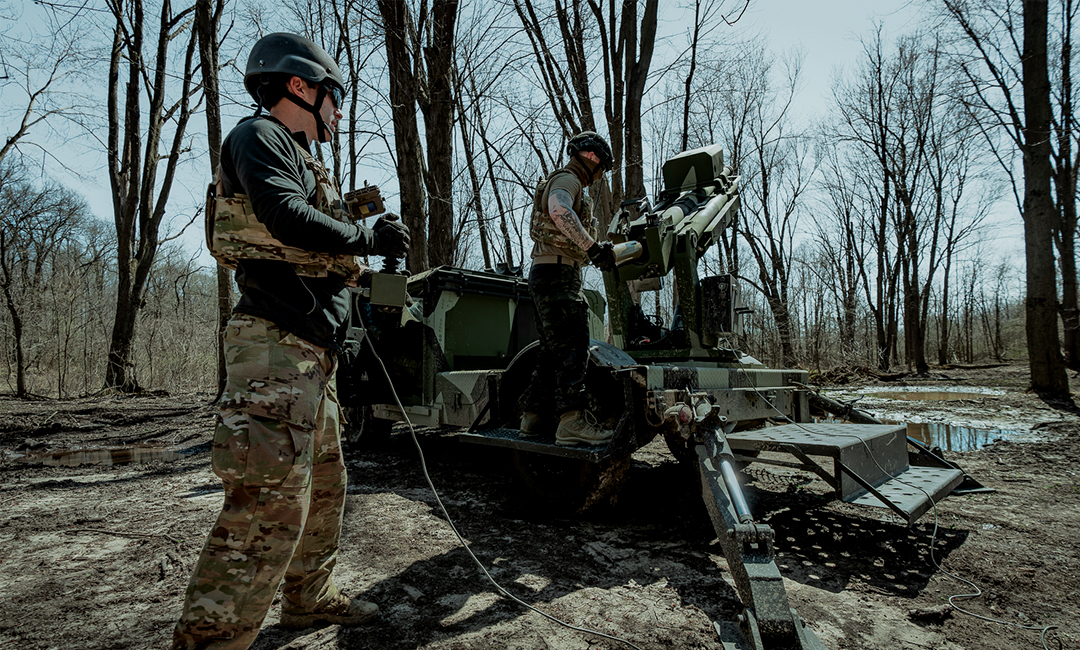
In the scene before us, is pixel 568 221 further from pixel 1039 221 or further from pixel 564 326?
pixel 1039 221

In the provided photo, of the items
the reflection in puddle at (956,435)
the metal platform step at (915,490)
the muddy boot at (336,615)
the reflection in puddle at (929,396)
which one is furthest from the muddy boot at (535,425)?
the reflection in puddle at (929,396)

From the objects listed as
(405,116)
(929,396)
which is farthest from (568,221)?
(929,396)

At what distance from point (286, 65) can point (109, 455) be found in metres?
6.38

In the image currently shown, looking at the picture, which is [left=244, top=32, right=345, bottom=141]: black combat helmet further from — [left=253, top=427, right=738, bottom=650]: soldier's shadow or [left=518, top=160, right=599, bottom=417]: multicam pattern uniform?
[left=253, top=427, right=738, bottom=650]: soldier's shadow

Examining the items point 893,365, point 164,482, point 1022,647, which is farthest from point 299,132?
point 893,365

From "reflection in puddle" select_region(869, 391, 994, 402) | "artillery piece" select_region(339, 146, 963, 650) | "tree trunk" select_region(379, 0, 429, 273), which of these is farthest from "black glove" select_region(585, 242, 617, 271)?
"reflection in puddle" select_region(869, 391, 994, 402)

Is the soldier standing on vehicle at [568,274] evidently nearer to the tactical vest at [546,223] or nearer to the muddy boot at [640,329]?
the tactical vest at [546,223]

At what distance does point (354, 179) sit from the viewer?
595 inches

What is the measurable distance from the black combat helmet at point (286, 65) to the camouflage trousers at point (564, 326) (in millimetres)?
1709

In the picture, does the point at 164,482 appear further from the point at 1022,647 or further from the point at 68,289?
the point at 68,289

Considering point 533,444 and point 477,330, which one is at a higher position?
point 477,330

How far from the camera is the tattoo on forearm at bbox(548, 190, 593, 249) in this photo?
3.34m

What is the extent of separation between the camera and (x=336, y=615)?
2.30 m

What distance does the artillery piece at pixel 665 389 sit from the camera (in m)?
2.52
